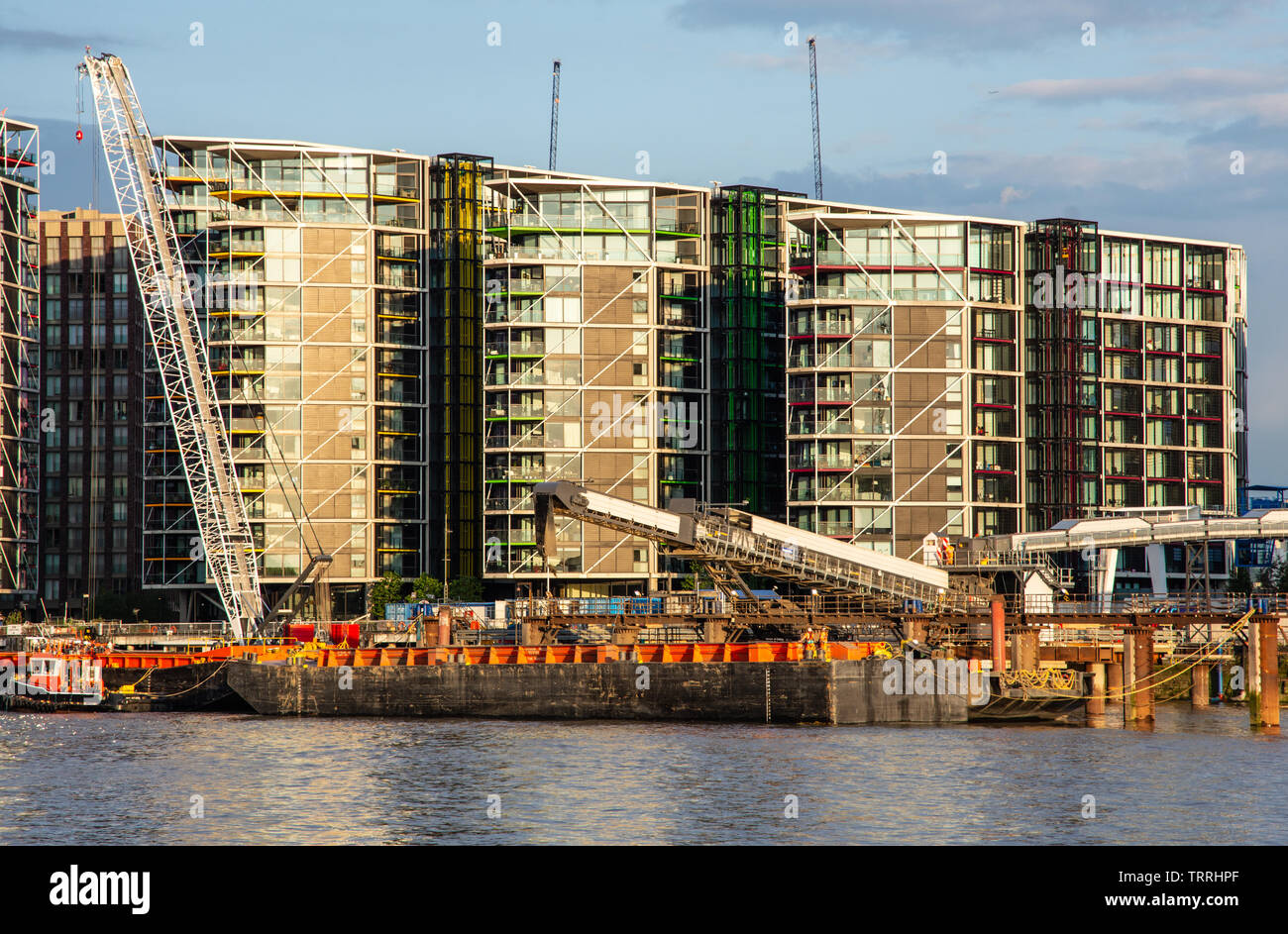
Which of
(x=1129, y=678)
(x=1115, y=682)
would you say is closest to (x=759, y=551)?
(x=1129, y=678)

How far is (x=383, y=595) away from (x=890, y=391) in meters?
48.9

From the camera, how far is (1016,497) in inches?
6029

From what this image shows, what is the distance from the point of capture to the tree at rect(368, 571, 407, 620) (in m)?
153

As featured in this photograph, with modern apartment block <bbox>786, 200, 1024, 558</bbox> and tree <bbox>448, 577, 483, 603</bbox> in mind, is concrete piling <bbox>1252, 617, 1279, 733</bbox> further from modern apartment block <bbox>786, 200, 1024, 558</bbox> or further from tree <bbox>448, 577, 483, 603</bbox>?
tree <bbox>448, 577, 483, 603</bbox>

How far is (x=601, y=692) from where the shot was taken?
8800 centimetres

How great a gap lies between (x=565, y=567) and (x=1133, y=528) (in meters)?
54.2

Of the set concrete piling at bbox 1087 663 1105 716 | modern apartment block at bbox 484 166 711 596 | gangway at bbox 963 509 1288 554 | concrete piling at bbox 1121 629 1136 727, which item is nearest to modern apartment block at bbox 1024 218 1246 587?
gangway at bbox 963 509 1288 554

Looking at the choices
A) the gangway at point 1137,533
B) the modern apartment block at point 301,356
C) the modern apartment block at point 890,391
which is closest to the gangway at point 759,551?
the gangway at point 1137,533

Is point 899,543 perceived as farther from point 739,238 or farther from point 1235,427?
point 1235,427

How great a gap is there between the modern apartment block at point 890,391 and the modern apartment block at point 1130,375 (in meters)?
8.48

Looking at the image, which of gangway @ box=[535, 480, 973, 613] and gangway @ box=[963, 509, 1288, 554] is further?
gangway @ box=[963, 509, 1288, 554]

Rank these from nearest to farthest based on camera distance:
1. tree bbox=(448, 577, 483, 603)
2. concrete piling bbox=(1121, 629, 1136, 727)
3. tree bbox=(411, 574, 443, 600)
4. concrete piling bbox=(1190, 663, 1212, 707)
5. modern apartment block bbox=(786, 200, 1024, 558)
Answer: concrete piling bbox=(1121, 629, 1136, 727), concrete piling bbox=(1190, 663, 1212, 707), modern apartment block bbox=(786, 200, 1024, 558), tree bbox=(411, 574, 443, 600), tree bbox=(448, 577, 483, 603)

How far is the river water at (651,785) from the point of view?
49.5 meters

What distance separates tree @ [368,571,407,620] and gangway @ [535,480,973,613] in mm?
62202
